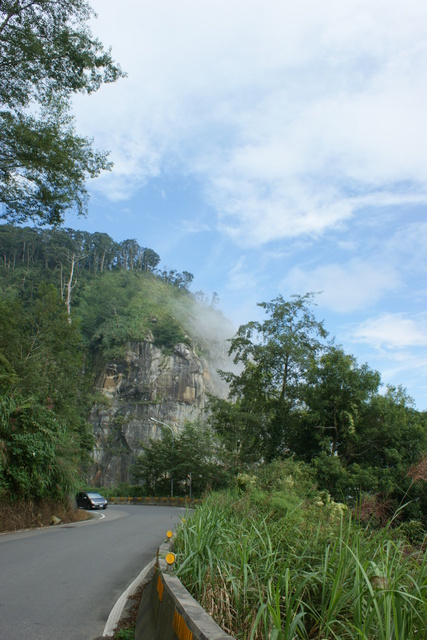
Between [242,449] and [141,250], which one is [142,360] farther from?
[141,250]

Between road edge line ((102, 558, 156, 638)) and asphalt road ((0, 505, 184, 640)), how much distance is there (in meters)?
0.08

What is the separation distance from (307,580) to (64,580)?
6.02 m

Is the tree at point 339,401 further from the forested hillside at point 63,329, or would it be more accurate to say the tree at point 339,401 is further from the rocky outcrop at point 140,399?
the rocky outcrop at point 140,399

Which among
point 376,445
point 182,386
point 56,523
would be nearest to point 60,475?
point 56,523

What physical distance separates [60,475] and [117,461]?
5151 cm

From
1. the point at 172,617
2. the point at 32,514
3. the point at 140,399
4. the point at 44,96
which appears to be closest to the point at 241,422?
the point at 32,514

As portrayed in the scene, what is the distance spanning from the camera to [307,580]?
3676 millimetres

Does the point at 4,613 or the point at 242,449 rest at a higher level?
the point at 242,449

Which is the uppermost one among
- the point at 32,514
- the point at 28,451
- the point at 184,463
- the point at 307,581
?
the point at 28,451

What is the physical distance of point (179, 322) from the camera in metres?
95.2

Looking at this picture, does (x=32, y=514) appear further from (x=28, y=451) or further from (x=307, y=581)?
(x=307, y=581)

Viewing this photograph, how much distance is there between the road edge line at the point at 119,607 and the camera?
5723 millimetres

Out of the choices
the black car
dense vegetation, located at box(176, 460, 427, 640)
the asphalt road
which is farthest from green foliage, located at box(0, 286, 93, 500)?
dense vegetation, located at box(176, 460, 427, 640)

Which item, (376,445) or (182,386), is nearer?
(376,445)
